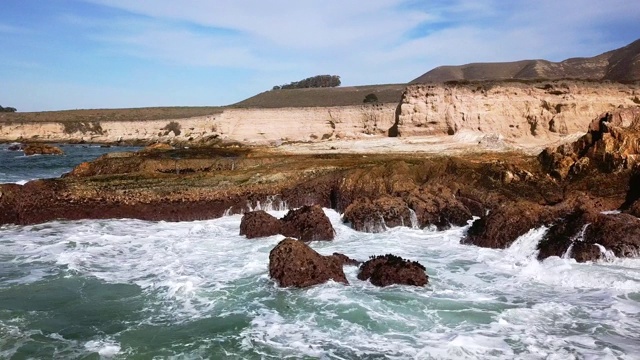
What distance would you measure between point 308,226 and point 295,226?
393mm

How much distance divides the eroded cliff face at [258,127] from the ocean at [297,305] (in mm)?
26575

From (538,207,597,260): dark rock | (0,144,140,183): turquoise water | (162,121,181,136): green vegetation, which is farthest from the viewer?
(162,121,181,136): green vegetation

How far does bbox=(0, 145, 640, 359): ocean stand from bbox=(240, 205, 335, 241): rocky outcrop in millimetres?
543

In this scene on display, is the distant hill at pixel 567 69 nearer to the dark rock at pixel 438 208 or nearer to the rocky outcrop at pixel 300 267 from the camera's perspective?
the dark rock at pixel 438 208

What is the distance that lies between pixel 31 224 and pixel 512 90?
23.2m

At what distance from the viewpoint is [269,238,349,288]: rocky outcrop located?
969 centimetres

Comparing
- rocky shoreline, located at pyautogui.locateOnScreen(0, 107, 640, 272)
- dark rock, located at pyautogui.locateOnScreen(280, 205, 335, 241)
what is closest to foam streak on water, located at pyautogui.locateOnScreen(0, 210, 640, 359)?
dark rock, located at pyautogui.locateOnScreen(280, 205, 335, 241)

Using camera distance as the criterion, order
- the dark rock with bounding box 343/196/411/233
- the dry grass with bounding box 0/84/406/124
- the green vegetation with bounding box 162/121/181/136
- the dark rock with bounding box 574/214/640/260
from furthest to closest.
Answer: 1. the dry grass with bounding box 0/84/406/124
2. the green vegetation with bounding box 162/121/181/136
3. the dark rock with bounding box 343/196/411/233
4. the dark rock with bounding box 574/214/640/260

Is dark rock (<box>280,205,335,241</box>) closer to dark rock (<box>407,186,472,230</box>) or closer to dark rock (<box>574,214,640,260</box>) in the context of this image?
dark rock (<box>407,186,472,230</box>)

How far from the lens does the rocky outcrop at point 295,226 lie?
13.5 meters

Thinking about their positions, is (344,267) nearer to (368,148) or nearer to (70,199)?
(70,199)

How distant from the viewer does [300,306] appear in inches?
343

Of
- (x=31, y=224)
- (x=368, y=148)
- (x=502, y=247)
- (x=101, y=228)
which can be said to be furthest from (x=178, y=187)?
(x=368, y=148)

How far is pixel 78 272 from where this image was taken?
10633 millimetres
